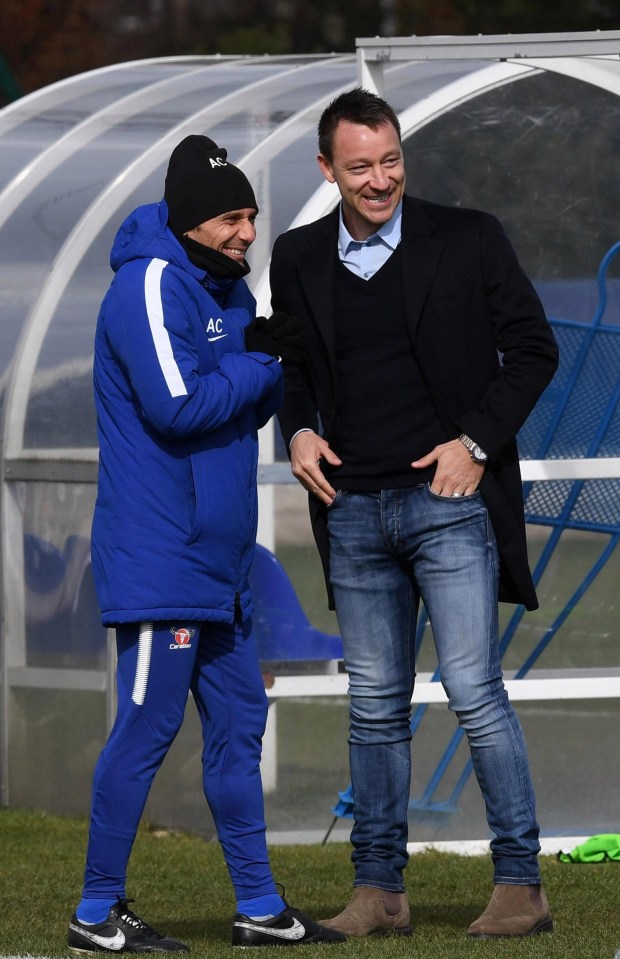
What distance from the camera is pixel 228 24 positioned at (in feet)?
104

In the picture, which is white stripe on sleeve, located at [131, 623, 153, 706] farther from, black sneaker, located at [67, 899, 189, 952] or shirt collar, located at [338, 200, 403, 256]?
shirt collar, located at [338, 200, 403, 256]

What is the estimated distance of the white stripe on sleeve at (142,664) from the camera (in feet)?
14.5

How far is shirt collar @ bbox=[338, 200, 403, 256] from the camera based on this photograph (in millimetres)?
4660

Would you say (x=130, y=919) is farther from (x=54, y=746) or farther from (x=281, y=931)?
(x=54, y=746)

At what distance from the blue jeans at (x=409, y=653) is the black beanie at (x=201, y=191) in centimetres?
77

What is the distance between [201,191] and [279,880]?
8.25ft

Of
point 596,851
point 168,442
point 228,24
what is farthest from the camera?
point 228,24

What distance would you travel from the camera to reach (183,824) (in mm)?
7230

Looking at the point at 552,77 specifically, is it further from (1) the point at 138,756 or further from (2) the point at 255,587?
(1) the point at 138,756

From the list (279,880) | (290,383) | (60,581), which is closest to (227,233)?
(290,383)

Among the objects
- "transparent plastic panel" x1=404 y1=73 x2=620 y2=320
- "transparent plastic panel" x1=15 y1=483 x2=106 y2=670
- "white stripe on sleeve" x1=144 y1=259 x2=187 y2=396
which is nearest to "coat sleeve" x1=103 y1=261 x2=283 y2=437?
"white stripe on sleeve" x1=144 y1=259 x2=187 y2=396

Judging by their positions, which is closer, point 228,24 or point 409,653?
point 409,653

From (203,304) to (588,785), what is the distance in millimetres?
3107

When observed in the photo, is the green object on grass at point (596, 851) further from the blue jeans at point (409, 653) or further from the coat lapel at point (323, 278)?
the coat lapel at point (323, 278)
